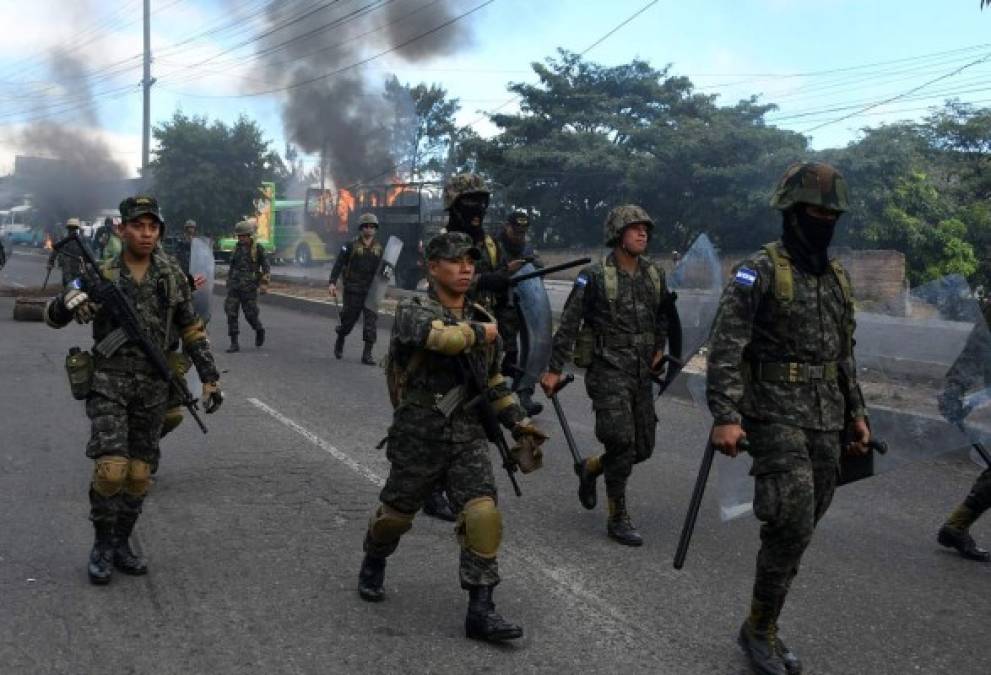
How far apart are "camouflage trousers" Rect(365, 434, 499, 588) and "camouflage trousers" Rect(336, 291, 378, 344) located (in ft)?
26.0

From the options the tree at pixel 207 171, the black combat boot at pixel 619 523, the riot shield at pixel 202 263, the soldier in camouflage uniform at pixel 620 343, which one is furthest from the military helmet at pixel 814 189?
the tree at pixel 207 171

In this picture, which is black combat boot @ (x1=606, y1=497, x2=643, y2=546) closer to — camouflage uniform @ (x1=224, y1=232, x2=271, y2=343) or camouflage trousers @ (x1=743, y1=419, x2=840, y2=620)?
camouflage trousers @ (x1=743, y1=419, x2=840, y2=620)

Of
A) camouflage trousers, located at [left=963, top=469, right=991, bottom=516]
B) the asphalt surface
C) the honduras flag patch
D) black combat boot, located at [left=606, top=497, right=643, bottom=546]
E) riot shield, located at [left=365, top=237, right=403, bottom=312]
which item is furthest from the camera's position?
riot shield, located at [left=365, top=237, right=403, bottom=312]

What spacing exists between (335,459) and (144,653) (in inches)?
128

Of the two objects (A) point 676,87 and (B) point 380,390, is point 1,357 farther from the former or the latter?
(A) point 676,87

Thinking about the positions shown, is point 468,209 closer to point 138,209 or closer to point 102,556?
point 138,209

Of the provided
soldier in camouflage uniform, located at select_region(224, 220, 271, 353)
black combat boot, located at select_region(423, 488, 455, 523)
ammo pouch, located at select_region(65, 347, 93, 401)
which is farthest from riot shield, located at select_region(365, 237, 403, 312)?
ammo pouch, located at select_region(65, 347, 93, 401)

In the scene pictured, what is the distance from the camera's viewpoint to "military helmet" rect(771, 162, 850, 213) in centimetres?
355

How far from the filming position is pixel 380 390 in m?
9.86

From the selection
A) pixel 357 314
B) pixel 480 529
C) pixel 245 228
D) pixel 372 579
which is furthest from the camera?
pixel 245 228

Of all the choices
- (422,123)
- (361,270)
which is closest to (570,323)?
(361,270)

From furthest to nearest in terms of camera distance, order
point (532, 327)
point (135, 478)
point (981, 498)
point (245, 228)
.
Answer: point (245, 228) → point (532, 327) → point (981, 498) → point (135, 478)

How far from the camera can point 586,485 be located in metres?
5.56

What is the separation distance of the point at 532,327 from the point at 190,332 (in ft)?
7.42
